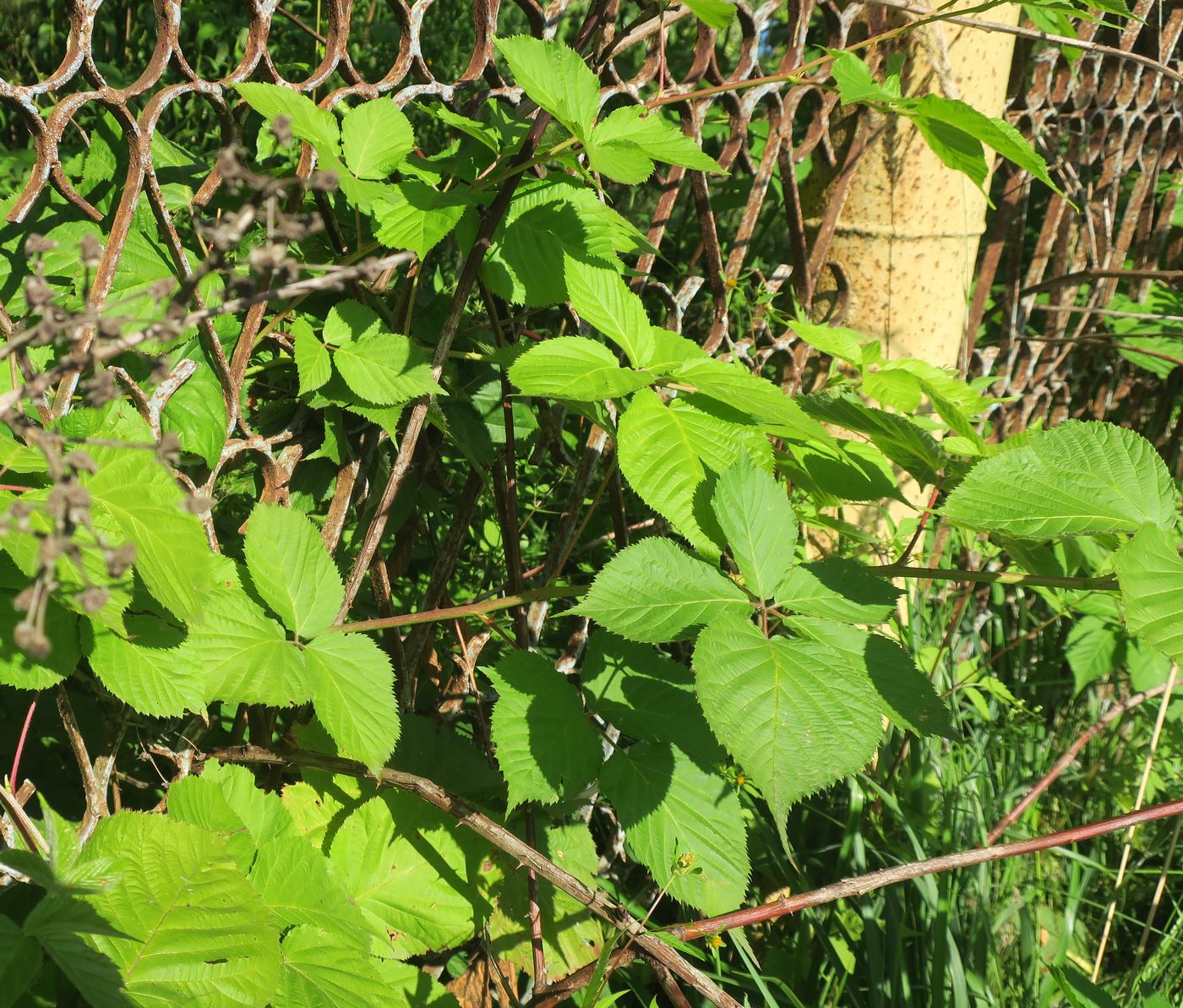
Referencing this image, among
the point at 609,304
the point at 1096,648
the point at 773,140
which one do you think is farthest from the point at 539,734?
the point at 1096,648

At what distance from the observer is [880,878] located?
123 centimetres

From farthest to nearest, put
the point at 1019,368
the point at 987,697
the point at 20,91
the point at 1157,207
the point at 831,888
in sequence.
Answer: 1. the point at 1157,207
2. the point at 1019,368
3. the point at 987,697
4. the point at 831,888
5. the point at 20,91

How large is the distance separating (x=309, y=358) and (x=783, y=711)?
29.5 inches

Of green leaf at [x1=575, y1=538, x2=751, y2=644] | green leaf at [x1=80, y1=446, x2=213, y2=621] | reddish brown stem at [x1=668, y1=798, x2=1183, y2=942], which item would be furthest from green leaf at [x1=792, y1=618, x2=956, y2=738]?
green leaf at [x1=80, y1=446, x2=213, y2=621]

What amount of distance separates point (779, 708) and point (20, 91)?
3.37 ft

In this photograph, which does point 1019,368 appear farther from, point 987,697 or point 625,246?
point 625,246

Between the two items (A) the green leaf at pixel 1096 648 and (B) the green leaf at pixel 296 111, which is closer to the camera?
(B) the green leaf at pixel 296 111

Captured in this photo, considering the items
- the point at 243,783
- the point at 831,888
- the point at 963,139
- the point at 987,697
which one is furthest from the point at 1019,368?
the point at 243,783

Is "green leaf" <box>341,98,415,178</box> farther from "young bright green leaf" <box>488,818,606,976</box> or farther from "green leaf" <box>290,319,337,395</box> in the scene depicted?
"young bright green leaf" <box>488,818,606,976</box>

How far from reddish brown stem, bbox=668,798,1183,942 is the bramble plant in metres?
0.02

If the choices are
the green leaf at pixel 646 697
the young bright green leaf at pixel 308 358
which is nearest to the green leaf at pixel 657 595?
the green leaf at pixel 646 697

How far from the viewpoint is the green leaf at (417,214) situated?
119 cm

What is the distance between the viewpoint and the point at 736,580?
1432mm

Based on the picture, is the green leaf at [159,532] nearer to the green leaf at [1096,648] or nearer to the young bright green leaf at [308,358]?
the young bright green leaf at [308,358]
